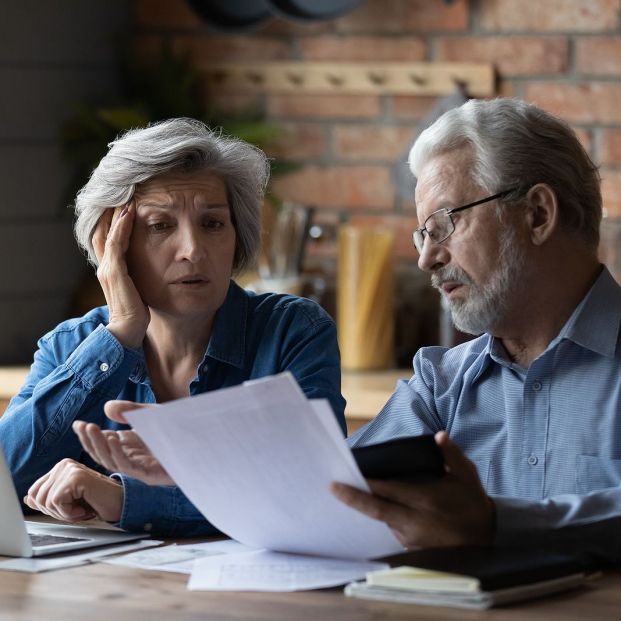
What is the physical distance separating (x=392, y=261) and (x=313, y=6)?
26.2 inches

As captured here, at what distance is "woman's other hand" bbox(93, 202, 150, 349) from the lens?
6.63ft

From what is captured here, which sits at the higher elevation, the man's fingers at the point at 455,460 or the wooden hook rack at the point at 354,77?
the wooden hook rack at the point at 354,77

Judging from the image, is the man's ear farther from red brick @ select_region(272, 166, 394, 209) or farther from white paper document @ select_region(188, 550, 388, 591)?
red brick @ select_region(272, 166, 394, 209)

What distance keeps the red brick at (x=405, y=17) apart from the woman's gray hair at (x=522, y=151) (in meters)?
1.61

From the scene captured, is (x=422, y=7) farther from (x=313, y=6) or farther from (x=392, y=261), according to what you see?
(x=392, y=261)

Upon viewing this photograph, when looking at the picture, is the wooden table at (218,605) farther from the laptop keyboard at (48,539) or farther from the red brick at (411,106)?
the red brick at (411,106)

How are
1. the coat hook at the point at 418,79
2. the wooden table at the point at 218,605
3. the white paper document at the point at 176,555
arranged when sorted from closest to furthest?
the wooden table at the point at 218,605, the white paper document at the point at 176,555, the coat hook at the point at 418,79

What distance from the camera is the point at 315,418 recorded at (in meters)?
1.28

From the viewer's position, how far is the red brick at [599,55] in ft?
10.5

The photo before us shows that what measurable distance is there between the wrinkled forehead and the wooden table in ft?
1.88

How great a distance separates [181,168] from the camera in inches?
80.5

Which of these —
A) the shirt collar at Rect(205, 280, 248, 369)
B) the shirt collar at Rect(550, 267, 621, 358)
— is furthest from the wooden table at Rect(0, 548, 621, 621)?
the shirt collar at Rect(205, 280, 248, 369)

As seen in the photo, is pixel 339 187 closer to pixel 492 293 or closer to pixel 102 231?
pixel 102 231

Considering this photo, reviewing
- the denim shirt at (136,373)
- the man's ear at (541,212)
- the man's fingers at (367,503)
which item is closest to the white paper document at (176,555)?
the man's fingers at (367,503)
